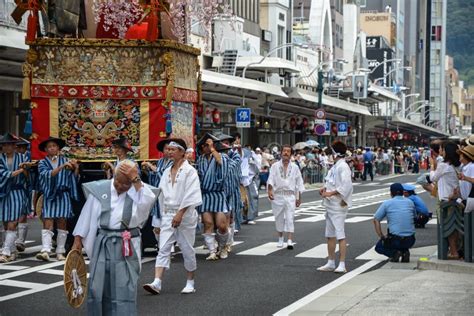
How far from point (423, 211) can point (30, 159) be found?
29.8ft

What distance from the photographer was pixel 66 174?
16719mm

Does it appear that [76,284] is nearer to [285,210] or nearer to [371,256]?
[371,256]

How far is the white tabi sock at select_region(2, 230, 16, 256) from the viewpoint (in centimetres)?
1631

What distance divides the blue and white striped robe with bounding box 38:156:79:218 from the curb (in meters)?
5.26

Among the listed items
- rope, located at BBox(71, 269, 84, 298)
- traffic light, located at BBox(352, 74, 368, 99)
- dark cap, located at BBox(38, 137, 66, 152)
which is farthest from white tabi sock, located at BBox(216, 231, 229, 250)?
traffic light, located at BBox(352, 74, 368, 99)

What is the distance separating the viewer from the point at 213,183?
17.0 meters

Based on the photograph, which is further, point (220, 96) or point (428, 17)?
point (428, 17)

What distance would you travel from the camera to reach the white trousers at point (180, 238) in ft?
43.0

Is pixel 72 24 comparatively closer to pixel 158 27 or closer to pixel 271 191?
pixel 158 27

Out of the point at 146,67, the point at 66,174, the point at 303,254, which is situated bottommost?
the point at 303,254

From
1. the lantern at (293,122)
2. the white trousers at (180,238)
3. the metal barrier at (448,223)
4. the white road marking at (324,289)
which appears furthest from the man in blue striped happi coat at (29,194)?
the lantern at (293,122)

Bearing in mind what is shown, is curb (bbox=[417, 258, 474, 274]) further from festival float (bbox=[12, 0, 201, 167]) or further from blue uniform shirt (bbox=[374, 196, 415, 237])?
festival float (bbox=[12, 0, 201, 167])

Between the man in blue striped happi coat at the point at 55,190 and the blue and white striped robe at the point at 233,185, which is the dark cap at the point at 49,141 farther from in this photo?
the blue and white striped robe at the point at 233,185

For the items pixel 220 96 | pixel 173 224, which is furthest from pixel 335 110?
pixel 173 224
